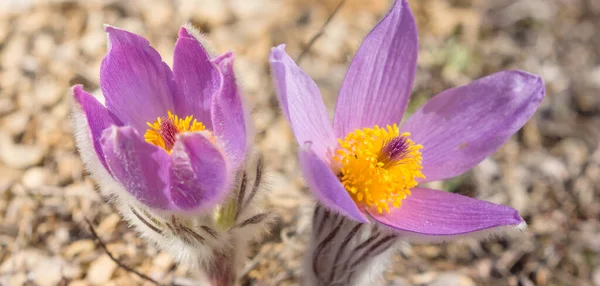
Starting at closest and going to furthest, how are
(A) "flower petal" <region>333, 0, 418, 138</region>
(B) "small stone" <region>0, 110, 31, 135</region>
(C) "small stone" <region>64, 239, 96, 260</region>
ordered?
(A) "flower petal" <region>333, 0, 418, 138</region>, (C) "small stone" <region>64, 239, 96, 260</region>, (B) "small stone" <region>0, 110, 31, 135</region>

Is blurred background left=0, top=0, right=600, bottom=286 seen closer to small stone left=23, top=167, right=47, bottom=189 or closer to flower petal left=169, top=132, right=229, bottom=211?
small stone left=23, top=167, right=47, bottom=189

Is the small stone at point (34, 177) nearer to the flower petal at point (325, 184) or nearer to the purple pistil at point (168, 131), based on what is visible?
the purple pistil at point (168, 131)

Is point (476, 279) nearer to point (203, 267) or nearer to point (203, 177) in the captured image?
point (203, 267)

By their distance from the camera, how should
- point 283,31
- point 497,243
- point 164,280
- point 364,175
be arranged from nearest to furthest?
1. point 364,175
2. point 164,280
3. point 497,243
4. point 283,31

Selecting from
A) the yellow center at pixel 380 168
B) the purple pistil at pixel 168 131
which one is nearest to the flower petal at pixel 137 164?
the purple pistil at pixel 168 131

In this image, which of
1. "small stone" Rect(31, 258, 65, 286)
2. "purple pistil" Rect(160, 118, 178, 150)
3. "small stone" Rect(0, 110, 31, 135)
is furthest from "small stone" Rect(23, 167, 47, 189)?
"purple pistil" Rect(160, 118, 178, 150)

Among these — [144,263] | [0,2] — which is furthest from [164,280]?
[0,2]
